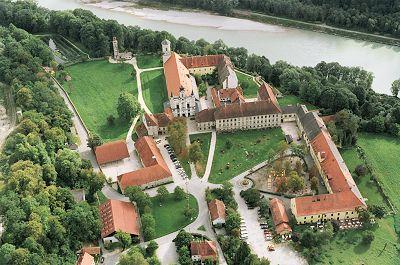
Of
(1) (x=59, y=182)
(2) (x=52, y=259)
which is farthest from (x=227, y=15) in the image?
(2) (x=52, y=259)

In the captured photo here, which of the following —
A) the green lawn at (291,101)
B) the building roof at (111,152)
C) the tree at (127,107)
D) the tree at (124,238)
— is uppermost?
the green lawn at (291,101)

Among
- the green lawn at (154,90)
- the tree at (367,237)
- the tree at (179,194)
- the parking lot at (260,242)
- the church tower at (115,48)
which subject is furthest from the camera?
the church tower at (115,48)

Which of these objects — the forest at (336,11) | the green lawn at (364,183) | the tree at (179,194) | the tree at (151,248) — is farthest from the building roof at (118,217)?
the forest at (336,11)

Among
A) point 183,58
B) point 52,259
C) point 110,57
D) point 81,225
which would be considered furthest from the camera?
point 110,57

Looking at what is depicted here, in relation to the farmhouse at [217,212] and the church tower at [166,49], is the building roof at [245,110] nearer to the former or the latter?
the farmhouse at [217,212]

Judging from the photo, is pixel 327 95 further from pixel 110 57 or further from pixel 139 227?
pixel 110 57

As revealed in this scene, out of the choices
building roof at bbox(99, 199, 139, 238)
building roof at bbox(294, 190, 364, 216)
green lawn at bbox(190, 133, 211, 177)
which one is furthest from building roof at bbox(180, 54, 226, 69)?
building roof at bbox(294, 190, 364, 216)

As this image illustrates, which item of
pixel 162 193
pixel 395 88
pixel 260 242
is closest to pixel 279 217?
pixel 260 242
